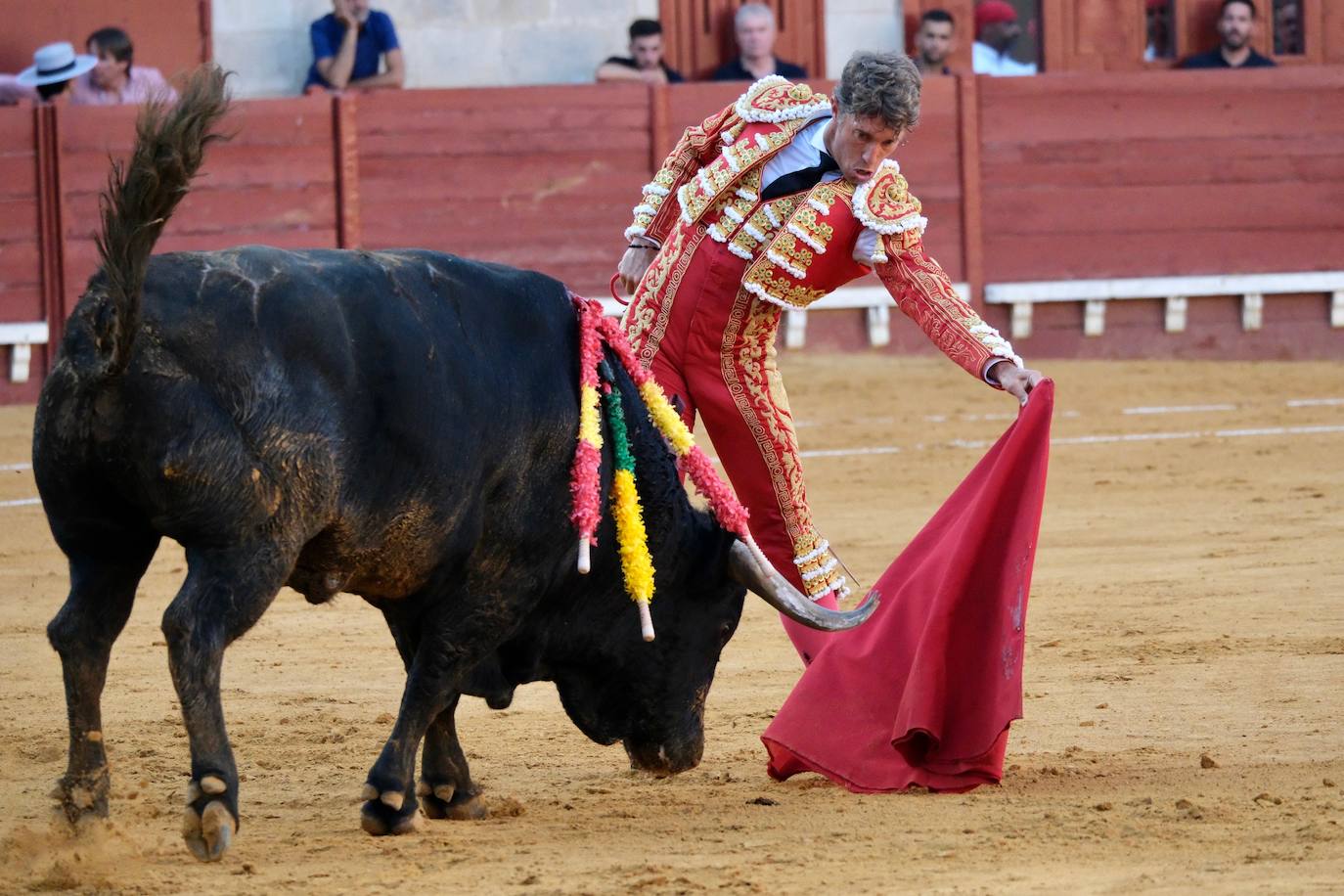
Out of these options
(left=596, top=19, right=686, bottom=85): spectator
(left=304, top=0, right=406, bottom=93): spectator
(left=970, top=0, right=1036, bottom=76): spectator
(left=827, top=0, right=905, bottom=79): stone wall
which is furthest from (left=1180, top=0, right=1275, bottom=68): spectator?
(left=304, top=0, right=406, bottom=93): spectator

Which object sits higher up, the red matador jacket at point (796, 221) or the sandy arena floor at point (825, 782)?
the red matador jacket at point (796, 221)

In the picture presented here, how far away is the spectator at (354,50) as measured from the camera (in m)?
9.33

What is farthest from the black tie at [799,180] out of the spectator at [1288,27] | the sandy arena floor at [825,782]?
the spectator at [1288,27]

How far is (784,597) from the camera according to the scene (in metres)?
3.44

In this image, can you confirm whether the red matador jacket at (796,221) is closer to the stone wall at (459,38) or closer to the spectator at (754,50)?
the spectator at (754,50)

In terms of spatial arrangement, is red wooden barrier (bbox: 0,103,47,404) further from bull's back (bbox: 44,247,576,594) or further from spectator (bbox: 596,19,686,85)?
bull's back (bbox: 44,247,576,594)

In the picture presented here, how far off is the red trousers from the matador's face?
11.6 inches

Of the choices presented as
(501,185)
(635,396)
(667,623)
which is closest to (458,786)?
(667,623)

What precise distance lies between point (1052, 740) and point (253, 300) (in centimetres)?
180

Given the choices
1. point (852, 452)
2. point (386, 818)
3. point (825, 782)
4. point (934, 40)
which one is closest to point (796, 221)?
point (825, 782)

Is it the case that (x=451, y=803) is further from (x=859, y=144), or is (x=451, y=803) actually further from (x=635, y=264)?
(x=859, y=144)

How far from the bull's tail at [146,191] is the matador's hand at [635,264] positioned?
134cm

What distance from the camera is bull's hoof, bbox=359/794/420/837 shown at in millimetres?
3123

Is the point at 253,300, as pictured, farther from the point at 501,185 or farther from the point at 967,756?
the point at 501,185
